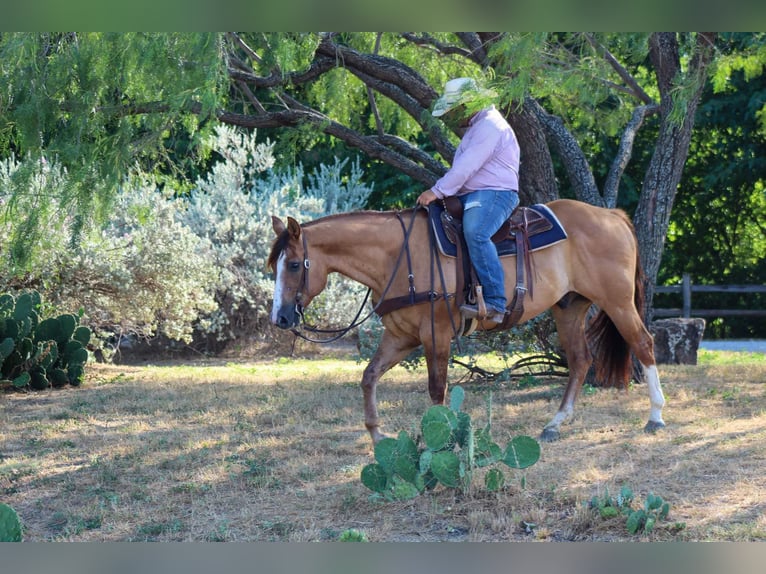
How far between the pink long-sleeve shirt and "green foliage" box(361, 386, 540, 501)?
70.7 inches

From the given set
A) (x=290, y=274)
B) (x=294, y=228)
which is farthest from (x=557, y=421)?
(x=294, y=228)

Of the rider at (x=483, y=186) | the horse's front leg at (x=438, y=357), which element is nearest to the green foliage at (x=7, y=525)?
the horse's front leg at (x=438, y=357)

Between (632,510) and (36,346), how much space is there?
7086mm

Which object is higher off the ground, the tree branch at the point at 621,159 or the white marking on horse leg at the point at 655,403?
the tree branch at the point at 621,159

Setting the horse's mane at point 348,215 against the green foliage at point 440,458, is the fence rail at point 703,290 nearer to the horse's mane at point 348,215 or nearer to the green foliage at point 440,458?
the horse's mane at point 348,215

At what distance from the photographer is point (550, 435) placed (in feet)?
21.5

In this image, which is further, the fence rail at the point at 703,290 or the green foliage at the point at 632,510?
the fence rail at the point at 703,290

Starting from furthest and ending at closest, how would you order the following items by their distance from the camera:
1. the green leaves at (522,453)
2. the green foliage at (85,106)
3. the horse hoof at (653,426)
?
the horse hoof at (653,426) < the green foliage at (85,106) < the green leaves at (522,453)

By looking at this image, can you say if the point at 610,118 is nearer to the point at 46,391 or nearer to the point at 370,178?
the point at 46,391

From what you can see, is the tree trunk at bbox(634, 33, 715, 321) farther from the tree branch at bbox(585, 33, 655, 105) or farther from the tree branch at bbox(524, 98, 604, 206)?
the tree branch at bbox(524, 98, 604, 206)

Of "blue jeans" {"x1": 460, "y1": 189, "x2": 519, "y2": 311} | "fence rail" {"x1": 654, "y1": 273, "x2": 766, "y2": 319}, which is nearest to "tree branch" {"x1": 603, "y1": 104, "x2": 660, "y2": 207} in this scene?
"blue jeans" {"x1": 460, "y1": 189, "x2": 519, "y2": 311}

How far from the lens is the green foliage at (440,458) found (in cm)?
468

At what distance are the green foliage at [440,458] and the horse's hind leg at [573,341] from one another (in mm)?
2347

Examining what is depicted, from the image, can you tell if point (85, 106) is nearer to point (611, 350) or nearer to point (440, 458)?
point (440, 458)
